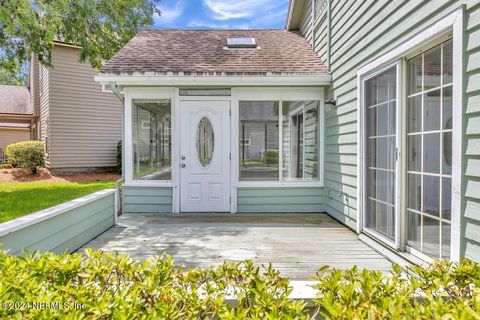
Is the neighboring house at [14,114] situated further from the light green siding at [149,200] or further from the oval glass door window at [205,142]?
the oval glass door window at [205,142]

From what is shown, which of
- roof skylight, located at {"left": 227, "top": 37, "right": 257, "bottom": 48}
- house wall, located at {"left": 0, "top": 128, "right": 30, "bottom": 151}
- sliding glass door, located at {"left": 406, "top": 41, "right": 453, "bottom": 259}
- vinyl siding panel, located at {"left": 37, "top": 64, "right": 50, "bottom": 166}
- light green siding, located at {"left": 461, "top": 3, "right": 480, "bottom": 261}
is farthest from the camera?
house wall, located at {"left": 0, "top": 128, "right": 30, "bottom": 151}

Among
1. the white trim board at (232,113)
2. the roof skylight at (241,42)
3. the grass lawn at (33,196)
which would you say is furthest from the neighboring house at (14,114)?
the roof skylight at (241,42)

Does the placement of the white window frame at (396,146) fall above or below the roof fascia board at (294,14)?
below

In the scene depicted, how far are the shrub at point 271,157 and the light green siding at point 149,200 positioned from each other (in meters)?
2.02

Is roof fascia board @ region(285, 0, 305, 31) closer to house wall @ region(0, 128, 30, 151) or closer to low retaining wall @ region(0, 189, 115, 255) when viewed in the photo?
low retaining wall @ region(0, 189, 115, 255)

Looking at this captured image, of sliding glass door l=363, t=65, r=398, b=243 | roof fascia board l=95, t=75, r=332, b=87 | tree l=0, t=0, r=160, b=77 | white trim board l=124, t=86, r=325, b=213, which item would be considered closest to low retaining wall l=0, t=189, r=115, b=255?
white trim board l=124, t=86, r=325, b=213

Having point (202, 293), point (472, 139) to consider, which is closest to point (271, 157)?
point (472, 139)

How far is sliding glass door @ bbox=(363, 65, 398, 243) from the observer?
371cm

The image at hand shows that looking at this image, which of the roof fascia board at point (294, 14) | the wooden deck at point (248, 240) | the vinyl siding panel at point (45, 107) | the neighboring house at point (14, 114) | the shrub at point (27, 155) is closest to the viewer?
the wooden deck at point (248, 240)

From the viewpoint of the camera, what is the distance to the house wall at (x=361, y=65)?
2469 mm

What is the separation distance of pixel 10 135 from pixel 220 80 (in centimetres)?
2119

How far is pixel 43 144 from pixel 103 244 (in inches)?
424

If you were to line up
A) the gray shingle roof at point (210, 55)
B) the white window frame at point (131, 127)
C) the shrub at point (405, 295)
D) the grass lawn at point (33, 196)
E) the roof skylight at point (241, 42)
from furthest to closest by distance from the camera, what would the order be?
1. the roof skylight at point (241, 42)
2. the grass lawn at point (33, 196)
3. the white window frame at point (131, 127)
4. the gray shingle roof at point (210, 55)
5. the shrub at point (405, 295)

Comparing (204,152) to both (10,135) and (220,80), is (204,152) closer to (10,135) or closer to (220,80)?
(220,80)
